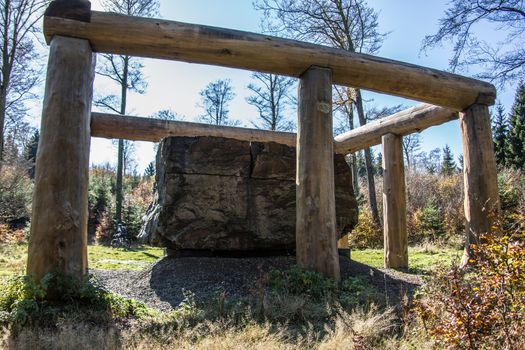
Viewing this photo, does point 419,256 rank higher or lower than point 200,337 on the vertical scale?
higher

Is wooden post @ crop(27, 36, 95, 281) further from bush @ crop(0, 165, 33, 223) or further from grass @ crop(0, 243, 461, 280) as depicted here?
bush @ crop(0, 165, 33, 223)

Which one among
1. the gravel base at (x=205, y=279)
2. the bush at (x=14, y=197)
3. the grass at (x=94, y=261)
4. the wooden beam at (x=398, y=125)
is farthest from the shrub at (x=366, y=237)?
the bush at (x=14, y=197)

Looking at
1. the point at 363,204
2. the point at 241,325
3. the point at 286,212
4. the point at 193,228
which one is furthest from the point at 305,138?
the point at 363,204

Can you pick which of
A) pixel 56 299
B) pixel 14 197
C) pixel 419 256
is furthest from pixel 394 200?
pixel 14 197

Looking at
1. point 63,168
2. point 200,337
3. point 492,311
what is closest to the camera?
point 492,311

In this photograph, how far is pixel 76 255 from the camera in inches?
175

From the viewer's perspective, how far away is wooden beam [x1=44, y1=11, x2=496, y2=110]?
496 cm

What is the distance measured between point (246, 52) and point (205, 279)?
9.97 ft

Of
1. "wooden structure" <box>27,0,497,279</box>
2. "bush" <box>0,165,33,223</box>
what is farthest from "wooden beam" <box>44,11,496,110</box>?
"bush" <box>0,165,33,223</box>

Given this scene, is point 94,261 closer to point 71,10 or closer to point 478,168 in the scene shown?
point 71,10

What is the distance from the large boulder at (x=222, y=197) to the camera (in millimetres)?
6215

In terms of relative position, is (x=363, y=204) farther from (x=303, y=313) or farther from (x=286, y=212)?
(x=303, y=313)

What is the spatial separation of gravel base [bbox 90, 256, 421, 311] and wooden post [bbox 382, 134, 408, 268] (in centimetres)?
145

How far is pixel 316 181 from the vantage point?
532 cm
